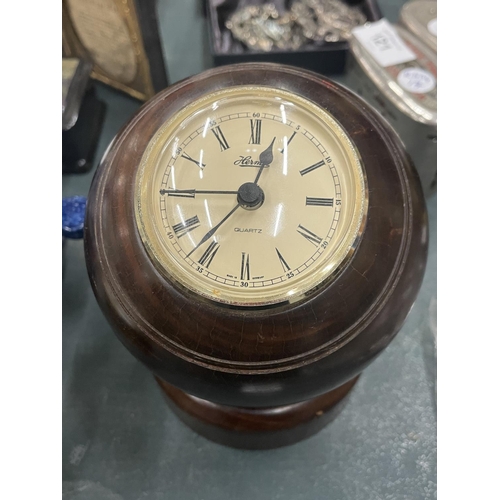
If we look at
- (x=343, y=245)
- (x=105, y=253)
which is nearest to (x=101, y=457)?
(x=105, y=253)

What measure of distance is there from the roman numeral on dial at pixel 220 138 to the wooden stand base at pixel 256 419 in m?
0.58

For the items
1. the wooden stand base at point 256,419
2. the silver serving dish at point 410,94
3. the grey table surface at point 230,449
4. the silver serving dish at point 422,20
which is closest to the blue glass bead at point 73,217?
the grey table surface at point 230,449

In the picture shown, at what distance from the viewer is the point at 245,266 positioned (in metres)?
0.86

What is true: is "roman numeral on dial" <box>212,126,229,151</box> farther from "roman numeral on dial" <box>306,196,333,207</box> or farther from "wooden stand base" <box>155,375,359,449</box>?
"wooden stand base" <box>155,375,359,449</box>

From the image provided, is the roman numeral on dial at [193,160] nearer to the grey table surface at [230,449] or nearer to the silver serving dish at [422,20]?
the grey table surface at [230,449]

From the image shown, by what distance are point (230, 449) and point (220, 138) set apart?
2.51ft

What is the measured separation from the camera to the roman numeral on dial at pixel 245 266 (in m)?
0.85

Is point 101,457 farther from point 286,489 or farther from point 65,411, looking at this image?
point 286,489

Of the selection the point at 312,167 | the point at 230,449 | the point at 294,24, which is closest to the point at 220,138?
the point at 312,167

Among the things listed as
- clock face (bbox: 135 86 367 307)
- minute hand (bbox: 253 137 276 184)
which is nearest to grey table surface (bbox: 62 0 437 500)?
clock face (bbox: 135 86 367 307)

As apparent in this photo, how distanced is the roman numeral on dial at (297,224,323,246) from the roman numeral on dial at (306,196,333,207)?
0.16ft

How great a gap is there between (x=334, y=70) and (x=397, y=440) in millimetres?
1302

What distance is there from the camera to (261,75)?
102 cm

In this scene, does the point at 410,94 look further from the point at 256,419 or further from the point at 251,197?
the point at 256,419
